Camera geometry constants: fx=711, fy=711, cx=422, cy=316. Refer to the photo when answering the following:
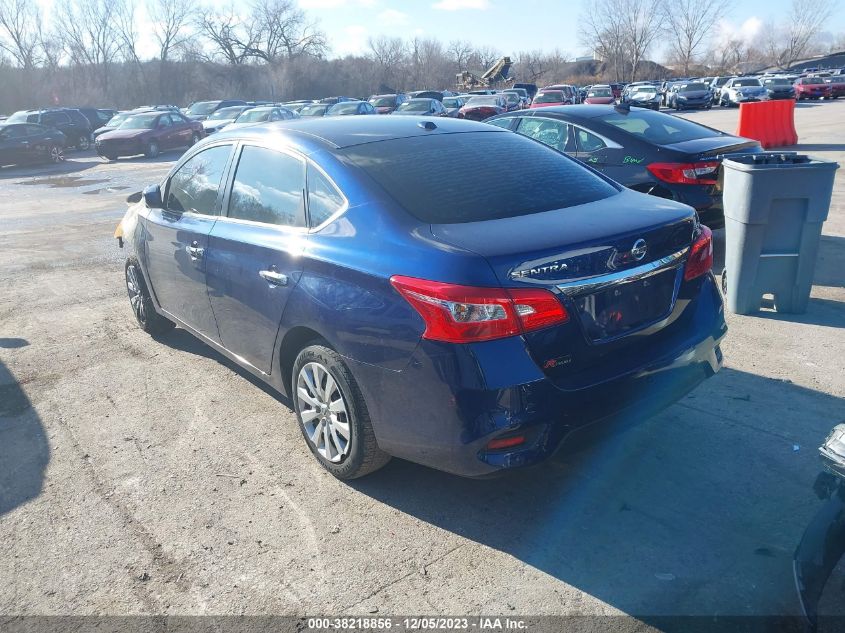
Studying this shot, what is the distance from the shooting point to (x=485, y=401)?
2840mm

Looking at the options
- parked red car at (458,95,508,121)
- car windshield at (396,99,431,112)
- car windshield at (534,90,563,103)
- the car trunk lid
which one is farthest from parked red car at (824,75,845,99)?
the car trunk lid

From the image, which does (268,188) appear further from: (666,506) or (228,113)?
(228,113)

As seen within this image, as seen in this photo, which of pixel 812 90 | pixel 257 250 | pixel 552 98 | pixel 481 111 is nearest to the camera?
pixel 257 250

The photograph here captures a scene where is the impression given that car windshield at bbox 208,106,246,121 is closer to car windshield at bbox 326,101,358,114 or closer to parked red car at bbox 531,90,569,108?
car windshield at bbox 326,101,358,114

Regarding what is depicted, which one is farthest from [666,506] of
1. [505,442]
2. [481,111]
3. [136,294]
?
[481,111]

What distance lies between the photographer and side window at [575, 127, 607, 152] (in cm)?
780

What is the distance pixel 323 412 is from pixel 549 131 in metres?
5.64

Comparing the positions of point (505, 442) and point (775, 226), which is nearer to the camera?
point (505, 442)

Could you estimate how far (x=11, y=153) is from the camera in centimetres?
2416

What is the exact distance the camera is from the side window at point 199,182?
4.62m

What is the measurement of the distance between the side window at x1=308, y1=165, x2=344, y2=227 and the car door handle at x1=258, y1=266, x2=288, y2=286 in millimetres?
316

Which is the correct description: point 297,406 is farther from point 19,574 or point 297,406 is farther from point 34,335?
point 34,335

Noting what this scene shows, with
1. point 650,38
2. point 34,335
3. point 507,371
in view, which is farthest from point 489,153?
point 650,38

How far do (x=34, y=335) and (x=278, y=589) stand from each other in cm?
452
